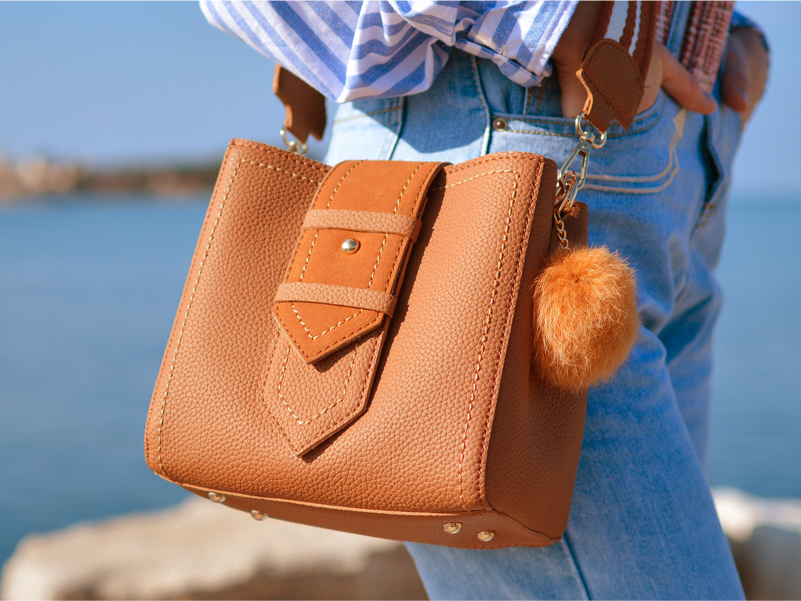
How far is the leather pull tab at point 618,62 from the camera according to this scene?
2.92ft

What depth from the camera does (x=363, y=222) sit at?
2.94 ft

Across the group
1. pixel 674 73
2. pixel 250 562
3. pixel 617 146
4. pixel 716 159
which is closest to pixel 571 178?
pixel 617 146

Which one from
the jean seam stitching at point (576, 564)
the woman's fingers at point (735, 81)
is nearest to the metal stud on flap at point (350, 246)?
the jean seam stitching at point (576, 564)

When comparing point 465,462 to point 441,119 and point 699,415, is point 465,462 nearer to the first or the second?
point 441,119

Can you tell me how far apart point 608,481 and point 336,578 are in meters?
1.74

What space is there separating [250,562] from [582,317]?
1.93 meters

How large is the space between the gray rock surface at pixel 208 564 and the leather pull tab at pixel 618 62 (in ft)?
6.45

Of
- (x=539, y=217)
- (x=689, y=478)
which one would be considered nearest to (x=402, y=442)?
(x=539, y=217)

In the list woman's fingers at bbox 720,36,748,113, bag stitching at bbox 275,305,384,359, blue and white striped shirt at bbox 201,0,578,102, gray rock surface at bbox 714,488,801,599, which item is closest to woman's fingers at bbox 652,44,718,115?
woman's fingers at bbox 720,36,748,113

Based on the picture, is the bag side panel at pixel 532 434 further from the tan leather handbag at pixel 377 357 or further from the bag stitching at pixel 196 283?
the bag stitching at pixel 196 283

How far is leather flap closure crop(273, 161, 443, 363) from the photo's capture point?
85 cm

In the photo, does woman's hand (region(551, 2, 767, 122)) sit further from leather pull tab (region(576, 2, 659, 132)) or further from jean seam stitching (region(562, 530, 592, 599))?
jean seam stitching (region(562, 530, 592, 599))

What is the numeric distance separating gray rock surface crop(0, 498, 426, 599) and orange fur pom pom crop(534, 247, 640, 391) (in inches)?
71.9

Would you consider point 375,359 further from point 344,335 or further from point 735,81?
point 735,81
